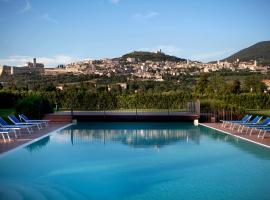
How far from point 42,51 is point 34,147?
84.5 ft

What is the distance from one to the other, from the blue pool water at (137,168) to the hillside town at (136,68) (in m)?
41.1

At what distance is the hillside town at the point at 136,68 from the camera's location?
202 ft

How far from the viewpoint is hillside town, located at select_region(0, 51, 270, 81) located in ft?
202

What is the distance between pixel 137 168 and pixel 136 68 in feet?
198

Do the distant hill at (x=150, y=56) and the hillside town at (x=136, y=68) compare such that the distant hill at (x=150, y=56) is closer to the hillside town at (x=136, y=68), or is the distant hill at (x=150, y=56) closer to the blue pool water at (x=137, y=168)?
the hillside town at (x=136, y=68)

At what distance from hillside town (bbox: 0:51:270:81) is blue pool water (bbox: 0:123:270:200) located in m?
41.1

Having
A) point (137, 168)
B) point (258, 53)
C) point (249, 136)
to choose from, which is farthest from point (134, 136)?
point (258, 53)

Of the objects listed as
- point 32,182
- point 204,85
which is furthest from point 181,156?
point 204,85

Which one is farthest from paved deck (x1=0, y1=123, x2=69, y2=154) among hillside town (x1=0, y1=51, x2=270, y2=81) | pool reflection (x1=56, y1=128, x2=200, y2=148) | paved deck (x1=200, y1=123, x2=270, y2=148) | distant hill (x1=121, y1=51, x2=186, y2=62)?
distant hill (x1=121, y1=51, x2=186, y2=62)

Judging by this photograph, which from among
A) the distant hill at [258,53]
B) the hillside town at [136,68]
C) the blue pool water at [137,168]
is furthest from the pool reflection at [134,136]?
the distant hill at [258,53]

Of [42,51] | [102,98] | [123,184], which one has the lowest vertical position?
[123,184]
